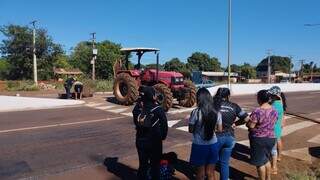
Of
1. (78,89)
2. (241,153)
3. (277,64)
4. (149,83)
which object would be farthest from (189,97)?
(277,64)

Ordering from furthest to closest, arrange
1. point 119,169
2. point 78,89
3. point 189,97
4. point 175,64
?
point 175,64
point 78,89
point 189,97
point 119,169

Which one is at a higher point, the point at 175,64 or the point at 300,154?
the point at 175,64

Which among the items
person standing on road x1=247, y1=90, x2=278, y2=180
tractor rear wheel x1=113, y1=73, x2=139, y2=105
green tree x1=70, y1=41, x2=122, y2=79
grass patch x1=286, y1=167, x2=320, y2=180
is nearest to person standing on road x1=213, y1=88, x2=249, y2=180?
person standing on road x1=247, y1=90, x2=278, y2=180

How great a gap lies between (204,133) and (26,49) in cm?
4569

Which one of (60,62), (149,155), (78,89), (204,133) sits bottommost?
(149,155)

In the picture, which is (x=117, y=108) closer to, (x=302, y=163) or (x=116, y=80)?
(x=116, y=80)

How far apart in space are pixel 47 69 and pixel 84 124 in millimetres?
38198

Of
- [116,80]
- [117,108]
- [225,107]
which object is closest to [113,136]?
[225,107]

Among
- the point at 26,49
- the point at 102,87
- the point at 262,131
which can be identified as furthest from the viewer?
the point at 26,49

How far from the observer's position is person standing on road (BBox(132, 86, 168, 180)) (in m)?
6.29

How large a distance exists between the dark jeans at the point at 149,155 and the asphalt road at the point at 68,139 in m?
2.16

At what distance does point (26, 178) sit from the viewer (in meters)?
7.64

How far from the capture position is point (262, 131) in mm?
6625

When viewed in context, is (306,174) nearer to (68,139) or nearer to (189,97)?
(68,139)
